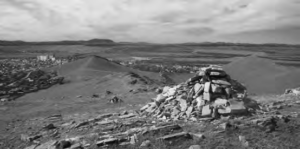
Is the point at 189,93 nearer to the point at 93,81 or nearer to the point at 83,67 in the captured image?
the point at 93,81

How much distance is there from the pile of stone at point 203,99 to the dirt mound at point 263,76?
1609cm

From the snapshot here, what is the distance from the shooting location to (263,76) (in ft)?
107

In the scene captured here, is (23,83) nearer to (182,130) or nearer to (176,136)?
(182,130)

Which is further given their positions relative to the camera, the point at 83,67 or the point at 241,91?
the point at 83,67

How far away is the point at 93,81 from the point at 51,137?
2582 cm

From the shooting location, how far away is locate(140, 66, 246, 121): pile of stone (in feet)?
35.6

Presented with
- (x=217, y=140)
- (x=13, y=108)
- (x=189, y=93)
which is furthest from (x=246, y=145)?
(x=13, y=108)

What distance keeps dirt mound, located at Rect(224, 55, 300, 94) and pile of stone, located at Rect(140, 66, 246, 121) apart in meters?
16.1

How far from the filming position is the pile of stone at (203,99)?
35.6 ft

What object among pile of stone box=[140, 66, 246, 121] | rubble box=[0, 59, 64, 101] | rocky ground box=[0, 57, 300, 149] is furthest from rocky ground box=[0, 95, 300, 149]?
rubble box=[0, 59, 64, 101]

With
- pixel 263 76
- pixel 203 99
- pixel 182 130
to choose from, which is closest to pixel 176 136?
pixel 182 130

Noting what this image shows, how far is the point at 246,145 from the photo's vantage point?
24.7 ft

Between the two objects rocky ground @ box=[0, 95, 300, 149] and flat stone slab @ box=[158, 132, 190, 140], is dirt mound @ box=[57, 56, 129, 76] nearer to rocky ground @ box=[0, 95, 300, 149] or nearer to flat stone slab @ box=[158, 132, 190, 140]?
rocky ground @ box=[0, 95, 300, 149]

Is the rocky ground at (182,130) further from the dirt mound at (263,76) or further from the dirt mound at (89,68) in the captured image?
the dirt mound at (89,68)
